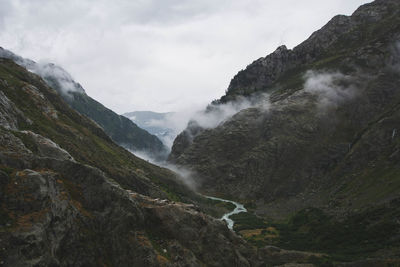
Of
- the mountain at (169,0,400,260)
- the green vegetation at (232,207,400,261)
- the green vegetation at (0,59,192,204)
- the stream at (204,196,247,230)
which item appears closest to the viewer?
the green vegetation at (232,207,400,261)

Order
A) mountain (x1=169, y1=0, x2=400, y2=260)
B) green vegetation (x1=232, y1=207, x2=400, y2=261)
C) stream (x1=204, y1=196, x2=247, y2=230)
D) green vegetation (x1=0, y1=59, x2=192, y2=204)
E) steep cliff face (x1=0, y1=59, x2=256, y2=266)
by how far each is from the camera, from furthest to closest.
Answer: stream (x1=204, y1=196, x2=247, y2=230) < green vegetation (x1=0, y1=59, x2=192, y2=204) < mountain (x1=169, y1=0, x2=400, y2=260) < green vegetation (x1=232, y1=207, x2=400, y2=261) < steep cliff face (x1=0, y1=59, x2=256, y2=266)

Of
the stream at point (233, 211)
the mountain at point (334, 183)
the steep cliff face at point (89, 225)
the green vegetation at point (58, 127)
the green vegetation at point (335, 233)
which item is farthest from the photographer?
the stream at point (233, 211)

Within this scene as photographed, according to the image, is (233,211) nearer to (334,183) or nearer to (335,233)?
(334,183)

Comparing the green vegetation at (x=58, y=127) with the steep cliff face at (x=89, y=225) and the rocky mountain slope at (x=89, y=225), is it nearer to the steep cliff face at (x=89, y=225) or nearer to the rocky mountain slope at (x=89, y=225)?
the rocky mountain slope at (x=89, y=225)

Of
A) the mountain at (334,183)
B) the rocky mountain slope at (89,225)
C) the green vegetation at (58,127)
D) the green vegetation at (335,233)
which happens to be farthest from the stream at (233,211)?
the rocky mountain slope at (89,225)

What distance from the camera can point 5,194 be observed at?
19297 mm

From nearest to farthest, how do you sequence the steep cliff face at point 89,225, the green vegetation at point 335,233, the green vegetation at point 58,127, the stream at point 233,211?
the steep cliff face at point 89,225 < the green vegetation at point 335,233 < the green vegetation at point 58,127 < the stream at point 233,211

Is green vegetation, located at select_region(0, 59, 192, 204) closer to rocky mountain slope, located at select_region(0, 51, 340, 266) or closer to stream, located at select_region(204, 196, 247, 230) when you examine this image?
stream, located at select_region(204, 196, 247, 230)

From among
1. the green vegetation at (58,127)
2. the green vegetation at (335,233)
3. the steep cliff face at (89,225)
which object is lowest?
the green vegetation at (335,233)

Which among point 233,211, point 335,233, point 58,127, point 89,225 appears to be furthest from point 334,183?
point 89,225

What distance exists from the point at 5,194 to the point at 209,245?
18.1m

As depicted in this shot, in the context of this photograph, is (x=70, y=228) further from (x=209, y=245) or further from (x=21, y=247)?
(x=209, y=245)

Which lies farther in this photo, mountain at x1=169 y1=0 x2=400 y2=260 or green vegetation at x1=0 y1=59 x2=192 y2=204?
green vegetation at x1=0 y1=59 x2=192 y2=204

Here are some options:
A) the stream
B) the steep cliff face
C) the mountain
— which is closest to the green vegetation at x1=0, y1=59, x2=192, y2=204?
the stream
